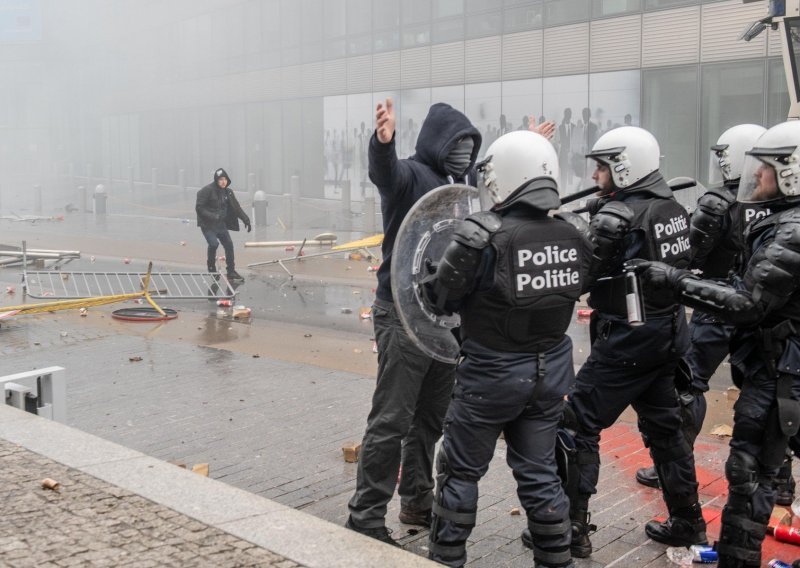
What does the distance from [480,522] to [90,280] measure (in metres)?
10.2

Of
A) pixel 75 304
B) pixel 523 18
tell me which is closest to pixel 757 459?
pixel 75 304

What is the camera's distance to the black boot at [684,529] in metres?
4.17

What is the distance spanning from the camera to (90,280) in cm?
1342

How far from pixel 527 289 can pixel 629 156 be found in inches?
46.6

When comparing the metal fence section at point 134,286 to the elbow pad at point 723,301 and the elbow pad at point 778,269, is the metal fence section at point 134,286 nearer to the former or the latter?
the elbow pad at point 723,301

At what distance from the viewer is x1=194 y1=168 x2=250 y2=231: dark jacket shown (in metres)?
13.4

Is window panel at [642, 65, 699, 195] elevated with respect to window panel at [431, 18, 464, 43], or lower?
lower

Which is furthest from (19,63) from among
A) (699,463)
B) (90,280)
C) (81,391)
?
(699,463)

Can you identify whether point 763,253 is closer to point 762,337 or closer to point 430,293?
point 762,337

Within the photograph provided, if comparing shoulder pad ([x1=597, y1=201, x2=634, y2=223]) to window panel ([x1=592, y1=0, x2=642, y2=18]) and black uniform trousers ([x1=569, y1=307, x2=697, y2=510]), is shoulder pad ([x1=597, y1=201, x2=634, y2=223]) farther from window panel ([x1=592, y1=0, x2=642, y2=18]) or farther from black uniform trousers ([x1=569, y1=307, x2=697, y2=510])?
window panel ([x1=592, y1=0, x2=642, y2=18])

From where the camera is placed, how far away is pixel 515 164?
3.61m

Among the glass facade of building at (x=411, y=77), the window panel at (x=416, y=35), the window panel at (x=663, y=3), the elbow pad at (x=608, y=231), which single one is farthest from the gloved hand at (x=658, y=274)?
the window panel at (x=416, y=35)

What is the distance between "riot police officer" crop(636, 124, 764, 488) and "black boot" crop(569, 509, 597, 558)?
38.6 inches

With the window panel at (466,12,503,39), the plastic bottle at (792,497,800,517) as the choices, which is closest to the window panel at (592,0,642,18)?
the window panel at (466,12,503,39)
